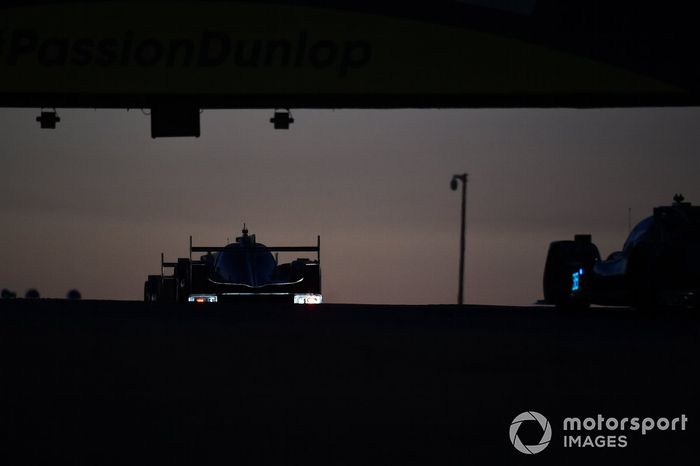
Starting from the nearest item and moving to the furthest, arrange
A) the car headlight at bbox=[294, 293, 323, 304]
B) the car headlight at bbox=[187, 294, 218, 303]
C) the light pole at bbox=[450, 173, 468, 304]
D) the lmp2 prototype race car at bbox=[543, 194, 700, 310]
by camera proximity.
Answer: the lmp2 prototype race car at bbox=[543, 194, 700, 310] < the car headlight at bbox=[187, 294, 218, 303] < the car headlight at bbox=[294, 293, 323, 304] < the light pole at bbox=[450, 173, 468, 304]

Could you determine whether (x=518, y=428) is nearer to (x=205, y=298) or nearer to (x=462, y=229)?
(x=205, y=298)

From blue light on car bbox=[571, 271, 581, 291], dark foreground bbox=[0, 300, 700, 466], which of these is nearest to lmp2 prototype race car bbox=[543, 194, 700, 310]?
blue light on car bbox=[571, 271, 581, 291]

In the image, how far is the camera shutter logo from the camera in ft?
18.4

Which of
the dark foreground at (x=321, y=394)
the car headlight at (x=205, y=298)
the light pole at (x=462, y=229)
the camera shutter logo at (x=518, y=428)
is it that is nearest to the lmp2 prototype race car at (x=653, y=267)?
the dark foreground at (x=321, y=394)

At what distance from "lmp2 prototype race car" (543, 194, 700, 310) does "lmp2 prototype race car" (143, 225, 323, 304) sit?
8.00 meters

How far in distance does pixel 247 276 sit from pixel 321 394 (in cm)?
1522

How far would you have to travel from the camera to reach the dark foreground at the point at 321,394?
5.66 meters

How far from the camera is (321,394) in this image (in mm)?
6500

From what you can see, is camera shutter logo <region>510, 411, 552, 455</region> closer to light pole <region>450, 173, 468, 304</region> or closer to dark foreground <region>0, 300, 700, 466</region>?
dark foreground <region>0, 300, 700, 466</region>

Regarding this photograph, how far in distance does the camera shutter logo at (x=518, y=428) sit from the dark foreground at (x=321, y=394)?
4 cm

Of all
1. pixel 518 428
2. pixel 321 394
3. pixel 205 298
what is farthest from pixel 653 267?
pixel 205 298

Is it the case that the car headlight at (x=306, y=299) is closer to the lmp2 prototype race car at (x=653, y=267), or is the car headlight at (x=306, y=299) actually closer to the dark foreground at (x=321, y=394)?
the lmp2 prototype race car at (x=653, y=267)

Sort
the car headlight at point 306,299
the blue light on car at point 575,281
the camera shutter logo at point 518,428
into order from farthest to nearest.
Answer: the car headlight at point 306,299 < the blue light on car at point 575,281 < the camera shutter logo at point 518,428
